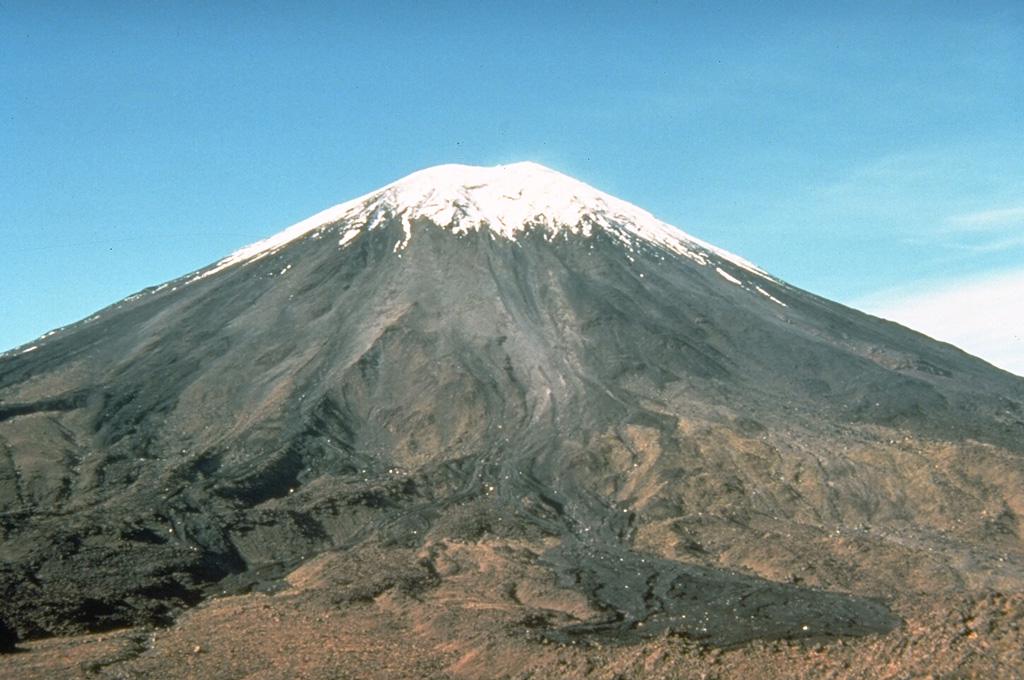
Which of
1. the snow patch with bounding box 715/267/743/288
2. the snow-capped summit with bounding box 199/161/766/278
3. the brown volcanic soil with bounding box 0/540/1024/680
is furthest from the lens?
the snow-capped summit with bounding box 199/161/766/278

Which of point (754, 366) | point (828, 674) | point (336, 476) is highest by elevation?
point (754, 366)

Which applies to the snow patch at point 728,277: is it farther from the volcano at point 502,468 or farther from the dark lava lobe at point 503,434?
the dark lava lobe at point 503,434

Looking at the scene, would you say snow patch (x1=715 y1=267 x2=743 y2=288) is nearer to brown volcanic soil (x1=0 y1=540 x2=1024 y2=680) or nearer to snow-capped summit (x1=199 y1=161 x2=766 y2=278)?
snow-capped summit (x1=199 y1=161 x2=766 y2=278)

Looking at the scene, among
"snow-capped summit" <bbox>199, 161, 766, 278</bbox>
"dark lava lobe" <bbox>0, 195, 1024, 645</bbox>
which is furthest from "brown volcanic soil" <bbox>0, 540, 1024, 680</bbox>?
"snow-capped summit" <bbox>199, 161, 766, 278</bbox>

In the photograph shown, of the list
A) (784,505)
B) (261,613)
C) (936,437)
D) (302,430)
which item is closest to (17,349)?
(302,430)

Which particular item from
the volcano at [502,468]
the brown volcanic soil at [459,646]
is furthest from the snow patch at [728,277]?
the brown volcanic soil at [459,646]

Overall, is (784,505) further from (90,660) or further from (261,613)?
(90,660)
